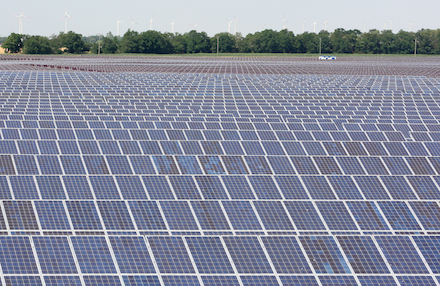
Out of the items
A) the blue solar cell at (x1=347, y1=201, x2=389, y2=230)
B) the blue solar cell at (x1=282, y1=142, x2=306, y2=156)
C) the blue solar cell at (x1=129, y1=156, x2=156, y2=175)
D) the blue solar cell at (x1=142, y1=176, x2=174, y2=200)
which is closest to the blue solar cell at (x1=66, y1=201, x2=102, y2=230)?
the blue solar cell at (x1=142, y1=176, x2=174, y2=200)

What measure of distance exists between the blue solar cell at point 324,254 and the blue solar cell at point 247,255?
→ 1.80 m

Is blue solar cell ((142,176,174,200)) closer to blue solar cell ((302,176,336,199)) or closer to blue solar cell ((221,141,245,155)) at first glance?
blue solar cell ((221,141,245,155))

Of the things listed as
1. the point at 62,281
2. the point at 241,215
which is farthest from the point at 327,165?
the point at 62,281

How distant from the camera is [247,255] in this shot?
20.9m

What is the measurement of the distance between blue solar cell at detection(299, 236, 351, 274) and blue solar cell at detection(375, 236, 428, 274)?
1887mm

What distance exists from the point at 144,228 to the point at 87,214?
2.54 m

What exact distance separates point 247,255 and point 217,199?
458cm

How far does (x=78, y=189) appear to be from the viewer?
81.9 ft

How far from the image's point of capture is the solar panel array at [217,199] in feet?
65.6

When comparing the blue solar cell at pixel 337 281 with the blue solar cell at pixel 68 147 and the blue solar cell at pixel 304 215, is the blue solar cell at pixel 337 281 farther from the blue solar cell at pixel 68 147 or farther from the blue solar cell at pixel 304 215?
the blue solar cell at pixel 68 147

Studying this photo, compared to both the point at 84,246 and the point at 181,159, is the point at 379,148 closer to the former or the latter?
the point at 181,159

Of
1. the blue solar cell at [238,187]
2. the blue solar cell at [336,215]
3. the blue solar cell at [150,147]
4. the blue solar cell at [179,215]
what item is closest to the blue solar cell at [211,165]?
the blue solar cell at [238,187]

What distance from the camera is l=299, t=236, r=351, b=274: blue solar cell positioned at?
2030 centimetres

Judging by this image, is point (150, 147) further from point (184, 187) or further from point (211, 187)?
point (211, 187)
